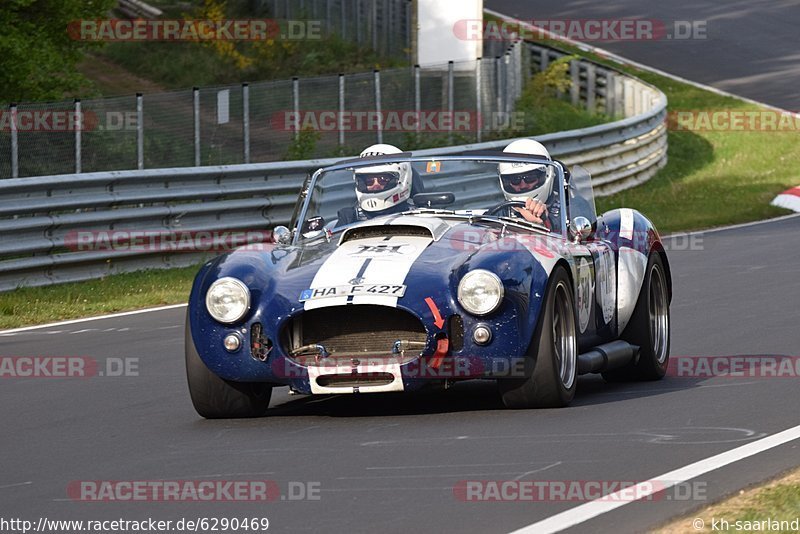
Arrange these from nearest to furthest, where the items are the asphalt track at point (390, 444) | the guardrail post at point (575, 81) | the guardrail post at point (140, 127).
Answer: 1. the asphalt track at point (390, 444)
2. the guardrail post at point (140, 127)
3. the guardrail post at point (575, 81)

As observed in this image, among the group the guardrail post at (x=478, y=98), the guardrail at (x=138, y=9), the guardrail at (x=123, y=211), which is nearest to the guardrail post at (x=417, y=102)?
the guardrail post at (x=478, y=98)

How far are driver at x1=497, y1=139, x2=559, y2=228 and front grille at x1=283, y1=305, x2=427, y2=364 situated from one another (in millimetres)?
1539

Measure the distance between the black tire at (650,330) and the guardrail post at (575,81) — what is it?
2482 centimetres

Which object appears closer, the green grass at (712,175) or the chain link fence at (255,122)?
the chain link fence at (255,122)

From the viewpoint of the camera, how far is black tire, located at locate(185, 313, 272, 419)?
8.50 metres

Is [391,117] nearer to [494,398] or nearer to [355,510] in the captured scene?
[494,398]

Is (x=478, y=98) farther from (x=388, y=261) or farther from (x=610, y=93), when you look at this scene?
(x=388, y=261)

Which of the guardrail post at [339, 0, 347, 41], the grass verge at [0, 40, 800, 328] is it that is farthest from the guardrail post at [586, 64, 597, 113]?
the guardrail post at [339, 0, 347, 41]

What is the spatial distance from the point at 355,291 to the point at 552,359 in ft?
3.52

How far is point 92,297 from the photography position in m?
15.4

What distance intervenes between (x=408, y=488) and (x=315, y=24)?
34.6m

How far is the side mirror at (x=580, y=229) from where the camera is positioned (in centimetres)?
923

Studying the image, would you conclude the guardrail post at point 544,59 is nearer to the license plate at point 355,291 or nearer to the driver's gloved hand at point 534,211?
the driver's gloved hand at point 534,211

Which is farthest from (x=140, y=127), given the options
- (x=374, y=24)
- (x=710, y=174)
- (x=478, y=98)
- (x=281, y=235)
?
(x=374, y=24)
